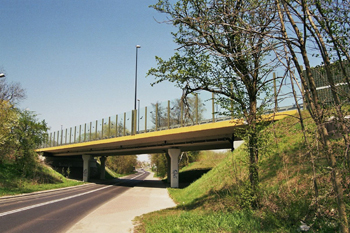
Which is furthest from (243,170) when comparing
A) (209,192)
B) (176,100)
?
(176,100)

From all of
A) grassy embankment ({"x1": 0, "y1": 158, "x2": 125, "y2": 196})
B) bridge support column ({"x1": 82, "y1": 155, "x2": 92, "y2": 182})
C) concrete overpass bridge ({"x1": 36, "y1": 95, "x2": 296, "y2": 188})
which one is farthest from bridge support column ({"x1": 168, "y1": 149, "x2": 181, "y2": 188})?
bridge support column ({"x1": 82, "y1": 155, "x2": 92, "y2": 182})

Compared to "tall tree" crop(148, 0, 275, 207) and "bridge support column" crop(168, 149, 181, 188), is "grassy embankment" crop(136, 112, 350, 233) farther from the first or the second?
"bridge support column" crop(168, 149, 181, 188)

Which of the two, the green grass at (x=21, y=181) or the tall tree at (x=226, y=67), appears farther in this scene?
the green grass at (x=21, y=181)

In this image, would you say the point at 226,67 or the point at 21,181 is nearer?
the point at 226,67

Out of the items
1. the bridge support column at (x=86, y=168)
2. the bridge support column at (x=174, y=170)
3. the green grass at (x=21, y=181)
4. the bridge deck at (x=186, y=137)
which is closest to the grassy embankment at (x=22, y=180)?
the green grass at (x=21, y=181)

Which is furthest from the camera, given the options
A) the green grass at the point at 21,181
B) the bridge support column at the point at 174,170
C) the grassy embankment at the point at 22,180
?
the bridge support column at the point at 174,170

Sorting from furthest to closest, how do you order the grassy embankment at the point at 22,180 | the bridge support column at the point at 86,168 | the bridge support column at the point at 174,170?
the bridge support column at the point at 86,168, the bridge support column at the point at 174,170, the grassy embankment at the point at 22,180

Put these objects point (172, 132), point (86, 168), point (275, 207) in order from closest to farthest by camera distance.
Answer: point (275, 207) < point (172, 132) < point (86, 168)

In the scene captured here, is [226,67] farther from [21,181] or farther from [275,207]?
[21,181]

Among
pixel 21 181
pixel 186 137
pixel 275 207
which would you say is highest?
pixel 186 137

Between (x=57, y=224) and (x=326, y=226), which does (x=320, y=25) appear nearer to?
(x=326, y=226)

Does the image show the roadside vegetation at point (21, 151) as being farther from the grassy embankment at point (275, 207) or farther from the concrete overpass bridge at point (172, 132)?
the grassy embankment at point (275, 207)

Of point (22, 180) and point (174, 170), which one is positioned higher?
point (174, 170)

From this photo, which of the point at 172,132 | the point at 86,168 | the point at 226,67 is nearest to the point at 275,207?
the point at 226,67
